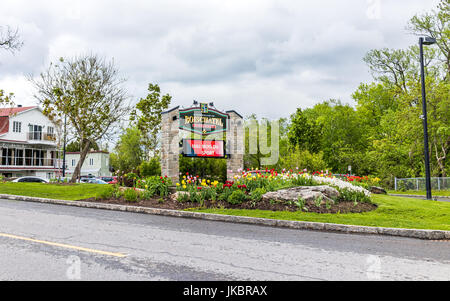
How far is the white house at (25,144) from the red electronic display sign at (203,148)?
105 ft

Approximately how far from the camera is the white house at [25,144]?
43.9 meters

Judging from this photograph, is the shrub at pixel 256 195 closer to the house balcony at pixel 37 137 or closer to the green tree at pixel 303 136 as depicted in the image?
the green tree at pixel 303 136

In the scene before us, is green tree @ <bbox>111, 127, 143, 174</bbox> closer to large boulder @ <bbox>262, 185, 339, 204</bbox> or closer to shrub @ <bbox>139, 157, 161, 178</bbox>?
shrub @ <bbox>139, 157, 161, 178</bbox>

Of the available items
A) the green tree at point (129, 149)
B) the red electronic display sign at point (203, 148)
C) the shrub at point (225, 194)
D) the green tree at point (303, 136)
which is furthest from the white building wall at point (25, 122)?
the shrub at point (225, 194)

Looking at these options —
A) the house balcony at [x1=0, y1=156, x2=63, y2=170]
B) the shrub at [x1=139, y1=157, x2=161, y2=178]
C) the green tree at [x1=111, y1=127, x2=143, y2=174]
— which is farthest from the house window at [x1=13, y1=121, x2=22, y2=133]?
the shrub at [x1=139, y1=157, x2=161, y2=178]

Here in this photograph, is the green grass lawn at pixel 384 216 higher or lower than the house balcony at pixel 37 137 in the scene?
lower

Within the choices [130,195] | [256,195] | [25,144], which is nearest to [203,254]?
[256,195]

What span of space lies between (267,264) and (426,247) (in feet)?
12.7

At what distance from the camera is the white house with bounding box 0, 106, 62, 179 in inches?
1727

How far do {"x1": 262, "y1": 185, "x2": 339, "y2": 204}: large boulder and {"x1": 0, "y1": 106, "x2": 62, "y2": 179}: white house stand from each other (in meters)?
37.2

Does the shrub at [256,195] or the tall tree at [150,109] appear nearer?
the shrub at [256,195]
